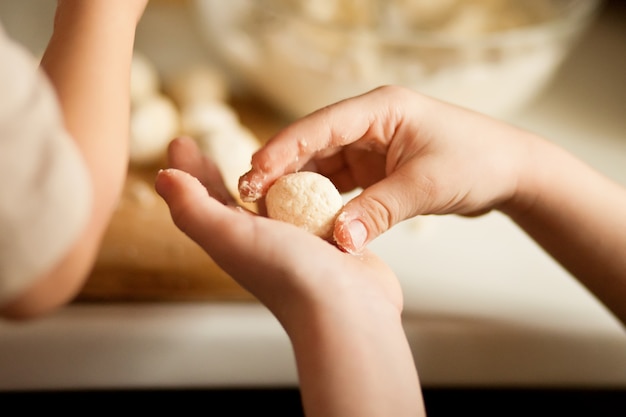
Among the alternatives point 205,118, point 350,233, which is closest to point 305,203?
point 350,233

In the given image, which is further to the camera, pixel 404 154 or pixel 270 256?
pixel 404 154

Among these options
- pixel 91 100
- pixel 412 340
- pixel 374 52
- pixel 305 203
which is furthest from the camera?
pixel 374 52

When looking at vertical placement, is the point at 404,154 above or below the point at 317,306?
above

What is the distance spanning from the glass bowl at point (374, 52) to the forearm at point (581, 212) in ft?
0.77

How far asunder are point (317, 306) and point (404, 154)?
0.62 feet

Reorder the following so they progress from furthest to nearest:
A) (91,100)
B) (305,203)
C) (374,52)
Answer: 1. (374,52)
2. (305,203)
3. (91,100)

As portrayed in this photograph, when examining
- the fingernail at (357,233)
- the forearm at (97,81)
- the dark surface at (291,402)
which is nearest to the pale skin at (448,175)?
the fingernail at (357,233)

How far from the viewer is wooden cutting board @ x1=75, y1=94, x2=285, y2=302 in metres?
0.65

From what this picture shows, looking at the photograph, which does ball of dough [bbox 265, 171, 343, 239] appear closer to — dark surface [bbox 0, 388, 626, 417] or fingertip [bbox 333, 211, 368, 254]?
fingertip [bbox 333, 211, 368, 254]

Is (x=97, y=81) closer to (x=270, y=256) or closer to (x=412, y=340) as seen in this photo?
(x=270, y=256)

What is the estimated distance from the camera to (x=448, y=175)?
1.77 ft

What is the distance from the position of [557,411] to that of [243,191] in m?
0.59

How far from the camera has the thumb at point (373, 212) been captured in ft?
1.57

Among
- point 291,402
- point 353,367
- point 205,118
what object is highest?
point 205,118
